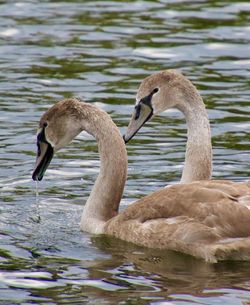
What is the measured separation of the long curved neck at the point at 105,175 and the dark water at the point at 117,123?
221mm

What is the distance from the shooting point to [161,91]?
14812mm

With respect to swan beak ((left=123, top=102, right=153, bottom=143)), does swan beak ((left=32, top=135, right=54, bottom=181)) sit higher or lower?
lower

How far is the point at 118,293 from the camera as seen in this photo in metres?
11.7

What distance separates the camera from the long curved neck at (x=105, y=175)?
13.9 m

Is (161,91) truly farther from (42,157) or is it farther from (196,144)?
(42,157)

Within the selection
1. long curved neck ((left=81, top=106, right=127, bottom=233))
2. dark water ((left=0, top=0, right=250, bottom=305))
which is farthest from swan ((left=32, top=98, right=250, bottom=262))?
dark water ((left=0, top=0, right=250, bottom=305))

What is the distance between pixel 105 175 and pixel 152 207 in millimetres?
948

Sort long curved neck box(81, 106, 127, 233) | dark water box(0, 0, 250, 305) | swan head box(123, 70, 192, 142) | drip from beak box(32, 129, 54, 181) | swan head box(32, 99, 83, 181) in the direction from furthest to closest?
1. swan head box(123, 70, 192, 142)
2. drip from beak box(32, 129, 54, 181)
3. swan head box(32, 99, 83, 181)
4. long curved neck box(81, 106, 127, 233)
5. dark water box(0, 0, 250, 305)

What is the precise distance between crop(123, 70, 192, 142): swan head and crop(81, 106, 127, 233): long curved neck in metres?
0.96

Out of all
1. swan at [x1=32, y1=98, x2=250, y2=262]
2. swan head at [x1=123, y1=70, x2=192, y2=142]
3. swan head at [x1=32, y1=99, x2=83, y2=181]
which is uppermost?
swan head at [x1=123, y1=70, x2=192, y2=142]

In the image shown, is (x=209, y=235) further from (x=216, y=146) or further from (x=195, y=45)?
(x=195, y=45)

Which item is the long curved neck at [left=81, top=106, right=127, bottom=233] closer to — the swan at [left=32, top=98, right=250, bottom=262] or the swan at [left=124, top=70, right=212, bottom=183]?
the swan at [left=32, top=98, right=250, bottom=262]

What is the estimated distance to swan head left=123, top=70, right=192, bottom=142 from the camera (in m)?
14.8

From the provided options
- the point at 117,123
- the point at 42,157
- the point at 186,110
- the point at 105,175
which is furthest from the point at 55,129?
the point at 117,123
